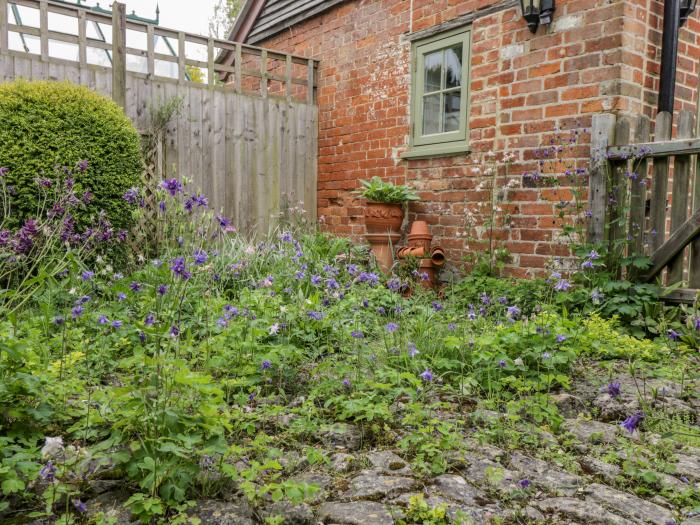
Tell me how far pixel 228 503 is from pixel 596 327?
8.60ft

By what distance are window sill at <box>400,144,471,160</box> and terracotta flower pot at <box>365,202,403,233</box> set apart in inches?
22.4

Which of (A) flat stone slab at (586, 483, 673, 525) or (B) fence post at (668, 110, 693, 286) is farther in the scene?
(B) fence post at (668, 110, 693, 286)

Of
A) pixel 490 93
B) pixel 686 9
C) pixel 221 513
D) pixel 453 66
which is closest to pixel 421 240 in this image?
pixel 490 93

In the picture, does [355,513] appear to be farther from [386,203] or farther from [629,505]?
[386,203]

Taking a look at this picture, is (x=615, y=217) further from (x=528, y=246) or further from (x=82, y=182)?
(x=82, y=182)

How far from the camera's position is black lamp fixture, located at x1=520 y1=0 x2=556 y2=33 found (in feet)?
15.1

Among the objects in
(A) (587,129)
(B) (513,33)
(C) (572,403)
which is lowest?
(C) (572,403)

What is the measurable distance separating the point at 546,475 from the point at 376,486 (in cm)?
60

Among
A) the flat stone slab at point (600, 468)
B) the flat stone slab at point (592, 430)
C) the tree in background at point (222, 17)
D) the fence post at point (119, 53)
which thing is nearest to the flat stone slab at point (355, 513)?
the flat stone slab at point (600, 468)

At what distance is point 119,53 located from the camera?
5.89 meters

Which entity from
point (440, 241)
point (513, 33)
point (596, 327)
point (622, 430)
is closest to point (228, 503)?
point (622, 430)

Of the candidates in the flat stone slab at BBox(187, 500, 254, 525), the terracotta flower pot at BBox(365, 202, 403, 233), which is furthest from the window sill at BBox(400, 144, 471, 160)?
the flat stone slab at BBox(187, 500, 254, 525)

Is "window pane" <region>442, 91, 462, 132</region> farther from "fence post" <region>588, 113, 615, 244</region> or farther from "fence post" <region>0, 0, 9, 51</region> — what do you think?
"fence post" <region>0, 0, 9, 51</region>

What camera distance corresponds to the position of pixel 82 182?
15.4 feet
